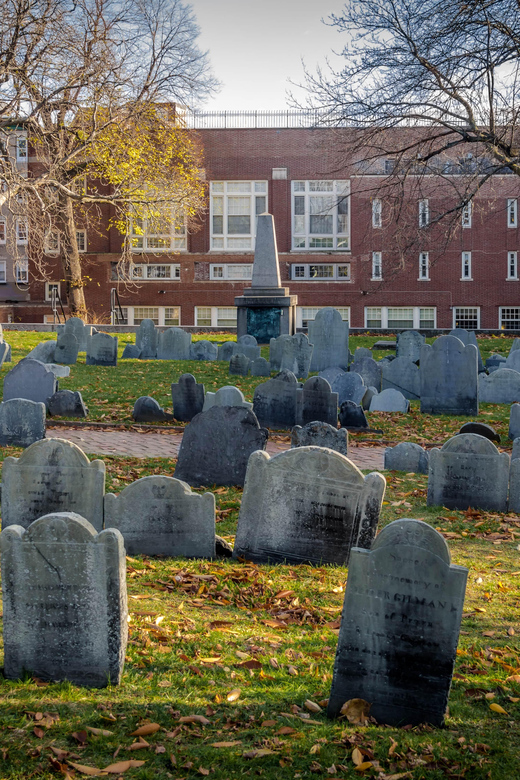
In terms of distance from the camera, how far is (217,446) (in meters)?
→ 9.20

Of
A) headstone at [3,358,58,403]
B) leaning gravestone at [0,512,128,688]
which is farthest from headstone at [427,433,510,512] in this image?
headstone at [3,358,58,403]

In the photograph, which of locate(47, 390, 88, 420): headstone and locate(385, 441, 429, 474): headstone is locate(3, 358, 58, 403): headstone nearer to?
locate(47, 390, 88, 420): headstone

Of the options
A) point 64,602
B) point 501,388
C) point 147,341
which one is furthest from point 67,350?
point 64,602

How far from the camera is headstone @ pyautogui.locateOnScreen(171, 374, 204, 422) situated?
13.5m

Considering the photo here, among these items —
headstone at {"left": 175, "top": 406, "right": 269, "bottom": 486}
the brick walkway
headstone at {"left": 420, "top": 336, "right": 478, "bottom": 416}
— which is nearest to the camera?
headstone at {"left": 175, "top": 406, "right": 269, "bottom": 486}

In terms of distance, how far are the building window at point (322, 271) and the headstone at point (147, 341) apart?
66.2 ft

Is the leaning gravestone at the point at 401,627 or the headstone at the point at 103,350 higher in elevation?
the headstone at the point at 103,350

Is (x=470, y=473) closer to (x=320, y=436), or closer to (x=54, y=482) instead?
(x=320, y=436)

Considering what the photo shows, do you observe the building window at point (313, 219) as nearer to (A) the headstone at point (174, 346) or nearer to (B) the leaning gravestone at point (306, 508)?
(A) the headstone at point (174, 346)

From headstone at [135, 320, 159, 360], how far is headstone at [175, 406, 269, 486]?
45.8 feet

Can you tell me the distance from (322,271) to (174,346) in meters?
21.8

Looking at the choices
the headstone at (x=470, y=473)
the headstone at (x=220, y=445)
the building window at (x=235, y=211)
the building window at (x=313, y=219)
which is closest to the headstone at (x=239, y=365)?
the headstone at (x=220, y=445)

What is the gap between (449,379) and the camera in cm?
1512

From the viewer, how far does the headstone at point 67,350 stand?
20.6 meters
